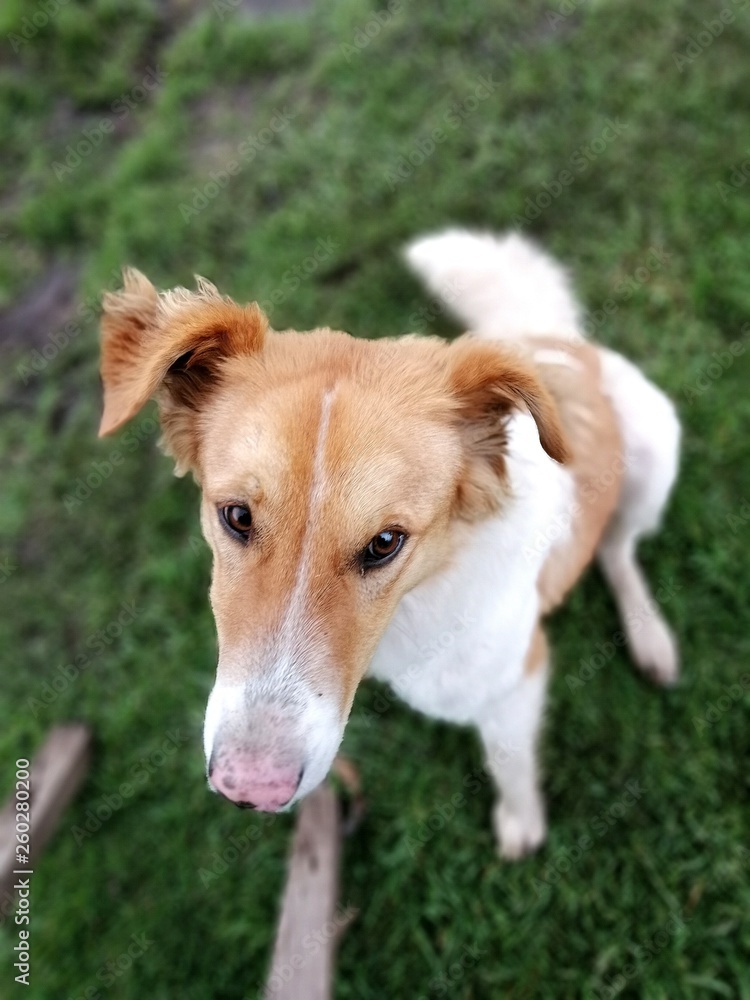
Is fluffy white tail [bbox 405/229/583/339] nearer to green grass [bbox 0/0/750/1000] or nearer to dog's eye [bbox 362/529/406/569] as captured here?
green grass [bbox 0/0/750/1000]

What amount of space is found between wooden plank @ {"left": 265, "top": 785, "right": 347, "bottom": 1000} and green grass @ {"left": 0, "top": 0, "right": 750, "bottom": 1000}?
27 cm

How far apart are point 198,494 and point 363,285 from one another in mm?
1687

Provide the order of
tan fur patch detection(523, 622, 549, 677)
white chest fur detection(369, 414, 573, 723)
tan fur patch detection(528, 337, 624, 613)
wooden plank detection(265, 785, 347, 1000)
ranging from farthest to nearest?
wooden plank detection(265, 785, 347, 1000)
tan fur patch detection(523, 622, 549, 677)
tan fur patch detection(528, 337, 624, 613)
white chest fur detection(369, 414, 573, 723)

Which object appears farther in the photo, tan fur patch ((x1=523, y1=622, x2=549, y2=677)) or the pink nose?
tan fur patch ((x1=523, y1=622, x2=549, y2=677))

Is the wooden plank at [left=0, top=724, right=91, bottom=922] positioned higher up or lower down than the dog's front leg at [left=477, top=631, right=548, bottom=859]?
lower down

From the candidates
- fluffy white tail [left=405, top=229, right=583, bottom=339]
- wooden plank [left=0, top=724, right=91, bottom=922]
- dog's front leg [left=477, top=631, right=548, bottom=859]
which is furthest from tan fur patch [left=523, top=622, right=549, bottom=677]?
wooden plank [left=0, top=724, right=91, bottom=922]

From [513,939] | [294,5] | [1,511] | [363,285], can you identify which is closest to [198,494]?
[1,511]

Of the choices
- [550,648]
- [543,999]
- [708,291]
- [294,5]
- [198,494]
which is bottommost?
[543,999]

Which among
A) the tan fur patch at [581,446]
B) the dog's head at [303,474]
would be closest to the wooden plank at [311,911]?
the tan fur patch at [581,446]

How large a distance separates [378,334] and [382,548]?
2800mm

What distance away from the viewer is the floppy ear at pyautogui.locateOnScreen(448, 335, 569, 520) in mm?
1950

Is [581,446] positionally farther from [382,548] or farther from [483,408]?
[382,548]

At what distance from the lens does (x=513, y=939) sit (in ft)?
10.2

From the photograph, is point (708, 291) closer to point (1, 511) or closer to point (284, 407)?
point (284, 407)
